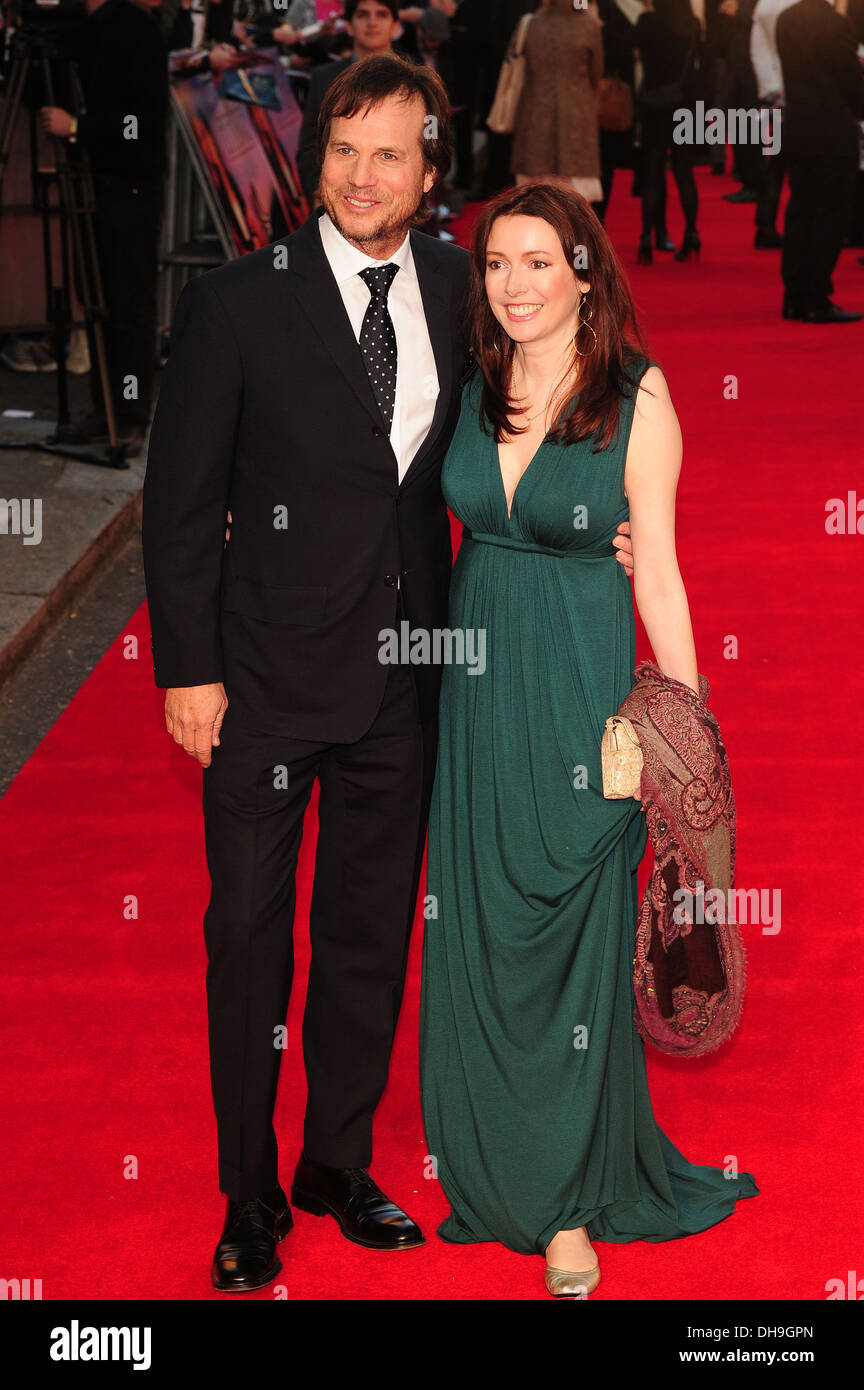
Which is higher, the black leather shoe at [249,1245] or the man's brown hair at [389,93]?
the man's brown hair at [389,93]

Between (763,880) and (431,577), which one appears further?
(763,880)

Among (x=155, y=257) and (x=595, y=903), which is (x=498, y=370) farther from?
(x=155, y=257)

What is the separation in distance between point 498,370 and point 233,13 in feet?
30.0

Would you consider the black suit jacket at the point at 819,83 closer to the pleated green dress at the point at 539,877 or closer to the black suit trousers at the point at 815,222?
the black suit trousers at the point at 815,222

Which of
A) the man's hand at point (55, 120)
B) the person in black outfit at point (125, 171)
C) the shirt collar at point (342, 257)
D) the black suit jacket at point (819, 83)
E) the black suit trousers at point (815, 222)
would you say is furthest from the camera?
the black suit trousers at point (815, 222)

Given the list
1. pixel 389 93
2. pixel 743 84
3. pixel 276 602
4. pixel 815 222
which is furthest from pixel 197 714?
pixel 743 84

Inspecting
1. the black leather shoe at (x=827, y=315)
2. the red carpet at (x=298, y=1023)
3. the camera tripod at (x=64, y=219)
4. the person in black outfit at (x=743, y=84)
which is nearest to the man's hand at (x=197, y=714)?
the red carpet at (x=298, y=1023)

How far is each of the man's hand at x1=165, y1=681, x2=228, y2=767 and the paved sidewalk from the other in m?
2.87

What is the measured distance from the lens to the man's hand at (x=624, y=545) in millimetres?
2715

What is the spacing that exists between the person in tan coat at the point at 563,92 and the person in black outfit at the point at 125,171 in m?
4.64

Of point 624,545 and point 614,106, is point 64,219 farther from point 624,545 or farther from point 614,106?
point 614,106

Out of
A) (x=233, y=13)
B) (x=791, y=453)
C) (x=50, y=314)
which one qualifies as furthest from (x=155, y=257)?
(x=233, y=13)

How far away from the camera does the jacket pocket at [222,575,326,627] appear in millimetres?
2633

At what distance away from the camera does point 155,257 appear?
7574 mm
